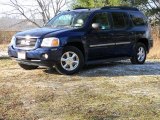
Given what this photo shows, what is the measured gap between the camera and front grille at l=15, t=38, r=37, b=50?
10.4m

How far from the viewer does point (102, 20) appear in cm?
1173

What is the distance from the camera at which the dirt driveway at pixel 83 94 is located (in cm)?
688

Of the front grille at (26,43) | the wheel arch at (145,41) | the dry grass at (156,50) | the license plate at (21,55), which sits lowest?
the dry grass at (156,50)

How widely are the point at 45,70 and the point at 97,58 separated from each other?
1383 millimetres

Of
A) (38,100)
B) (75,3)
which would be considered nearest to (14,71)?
(38,100)

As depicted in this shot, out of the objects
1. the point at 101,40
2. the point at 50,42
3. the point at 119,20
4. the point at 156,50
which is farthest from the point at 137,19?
the point at 156,50

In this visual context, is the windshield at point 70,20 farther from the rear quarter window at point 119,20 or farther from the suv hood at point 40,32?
the rear quarter window at point 119,20

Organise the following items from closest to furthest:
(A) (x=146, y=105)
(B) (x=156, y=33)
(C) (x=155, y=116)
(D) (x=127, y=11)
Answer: (C) (x=155, y=116) < (A) (x=146, y=105) < (D) (x=127, y=11) < (B) (x=156, y=33)

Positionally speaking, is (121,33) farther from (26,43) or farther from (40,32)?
(26,43)

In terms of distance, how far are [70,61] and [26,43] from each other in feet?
3.77

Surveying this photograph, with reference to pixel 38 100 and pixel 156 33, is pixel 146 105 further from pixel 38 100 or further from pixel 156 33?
pixel 156 33

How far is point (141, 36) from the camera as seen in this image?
42.7 feet

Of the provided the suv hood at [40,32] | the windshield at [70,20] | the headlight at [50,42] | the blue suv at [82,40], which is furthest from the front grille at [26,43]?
the windshield at [70,20]

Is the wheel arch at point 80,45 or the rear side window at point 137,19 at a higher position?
the rear side window at point 137,19
